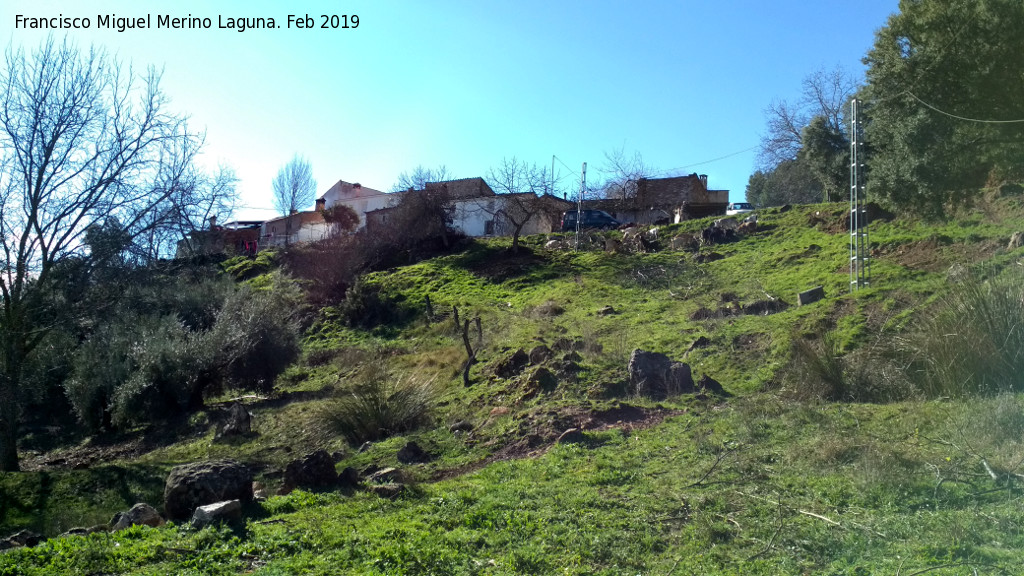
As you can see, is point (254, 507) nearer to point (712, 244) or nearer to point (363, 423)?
point (363, 423)

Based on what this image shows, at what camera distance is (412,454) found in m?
11.4

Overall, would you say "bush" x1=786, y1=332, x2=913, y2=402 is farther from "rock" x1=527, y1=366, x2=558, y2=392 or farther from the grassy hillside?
"rock" x1=527, y1=366, x2=558, y2=392

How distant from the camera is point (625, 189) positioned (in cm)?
4403

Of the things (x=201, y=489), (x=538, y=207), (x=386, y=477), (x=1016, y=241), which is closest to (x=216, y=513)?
Answer: (x=201, y=489)

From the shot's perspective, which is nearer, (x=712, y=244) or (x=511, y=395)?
(x=511, y=395)

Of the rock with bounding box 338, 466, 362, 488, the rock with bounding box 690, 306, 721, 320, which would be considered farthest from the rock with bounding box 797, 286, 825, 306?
the rock with bounding box 338, 466, 362, 488

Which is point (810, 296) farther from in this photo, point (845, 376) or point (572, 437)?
point (572, 437)

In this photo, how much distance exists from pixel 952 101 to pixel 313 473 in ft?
63.4

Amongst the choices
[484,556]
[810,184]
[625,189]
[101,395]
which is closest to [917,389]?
[484,556]

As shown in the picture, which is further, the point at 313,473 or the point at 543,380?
the point at 543,380

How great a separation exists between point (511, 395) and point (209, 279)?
57.4ft

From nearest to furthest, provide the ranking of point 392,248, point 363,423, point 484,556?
point 484,556, point 363,423, point 392,248

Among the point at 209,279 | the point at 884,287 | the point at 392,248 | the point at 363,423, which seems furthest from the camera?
the point at 392,248

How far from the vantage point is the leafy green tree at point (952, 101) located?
19.5 metres
